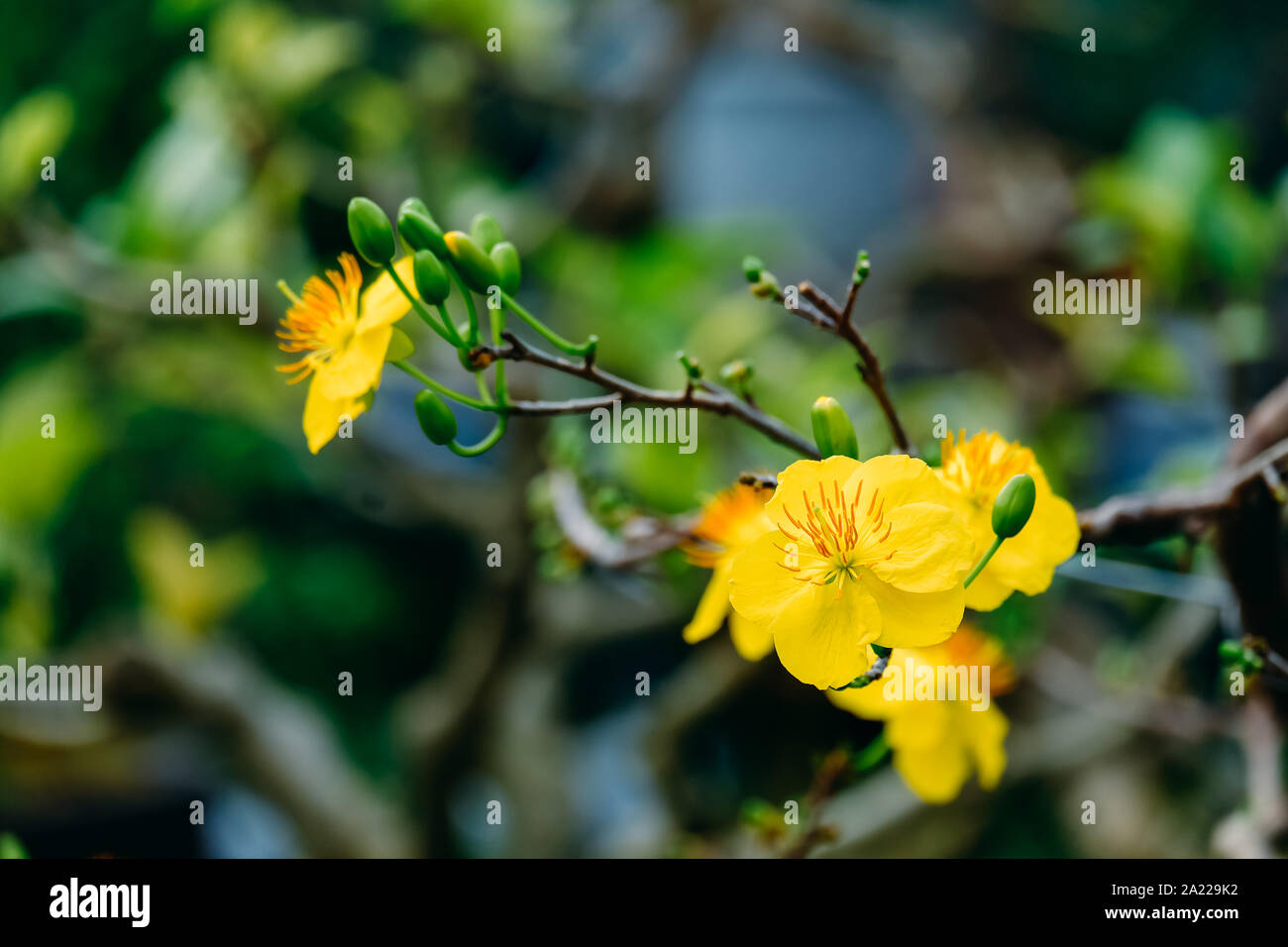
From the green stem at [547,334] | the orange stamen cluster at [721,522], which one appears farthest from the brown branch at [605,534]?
the green stem at [547,334]

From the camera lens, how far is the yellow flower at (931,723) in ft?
1.20

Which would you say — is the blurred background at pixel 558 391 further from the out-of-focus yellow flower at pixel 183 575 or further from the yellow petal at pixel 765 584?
the yellow petal at pixel 765 584

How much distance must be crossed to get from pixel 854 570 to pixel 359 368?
161 mm

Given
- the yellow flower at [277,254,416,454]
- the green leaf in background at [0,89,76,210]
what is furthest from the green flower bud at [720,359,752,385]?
the green leaf in background at [0,89,76,210]

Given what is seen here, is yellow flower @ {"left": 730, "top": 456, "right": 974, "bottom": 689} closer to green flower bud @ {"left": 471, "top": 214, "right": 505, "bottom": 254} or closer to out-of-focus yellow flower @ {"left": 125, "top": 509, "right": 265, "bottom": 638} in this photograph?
green flower bud @ {"left": 471, "top": 214, "right": 505, "bottom": 254}

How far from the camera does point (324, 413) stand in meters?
0.30

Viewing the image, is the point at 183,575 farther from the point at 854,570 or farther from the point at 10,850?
the point at 854,570

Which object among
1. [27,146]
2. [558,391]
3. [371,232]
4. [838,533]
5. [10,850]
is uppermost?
[27,146]

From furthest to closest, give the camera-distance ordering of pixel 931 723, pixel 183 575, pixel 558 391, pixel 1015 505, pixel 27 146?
pixel 183 575 → pixel 558 391 → pixel 27 146 → pixel 931 723 → pixel 1015 505

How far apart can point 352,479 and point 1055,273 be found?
0.85 m

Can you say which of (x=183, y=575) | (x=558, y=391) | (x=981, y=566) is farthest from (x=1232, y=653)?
(x=183, y=575)

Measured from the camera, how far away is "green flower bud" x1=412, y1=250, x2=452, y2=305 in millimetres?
288
